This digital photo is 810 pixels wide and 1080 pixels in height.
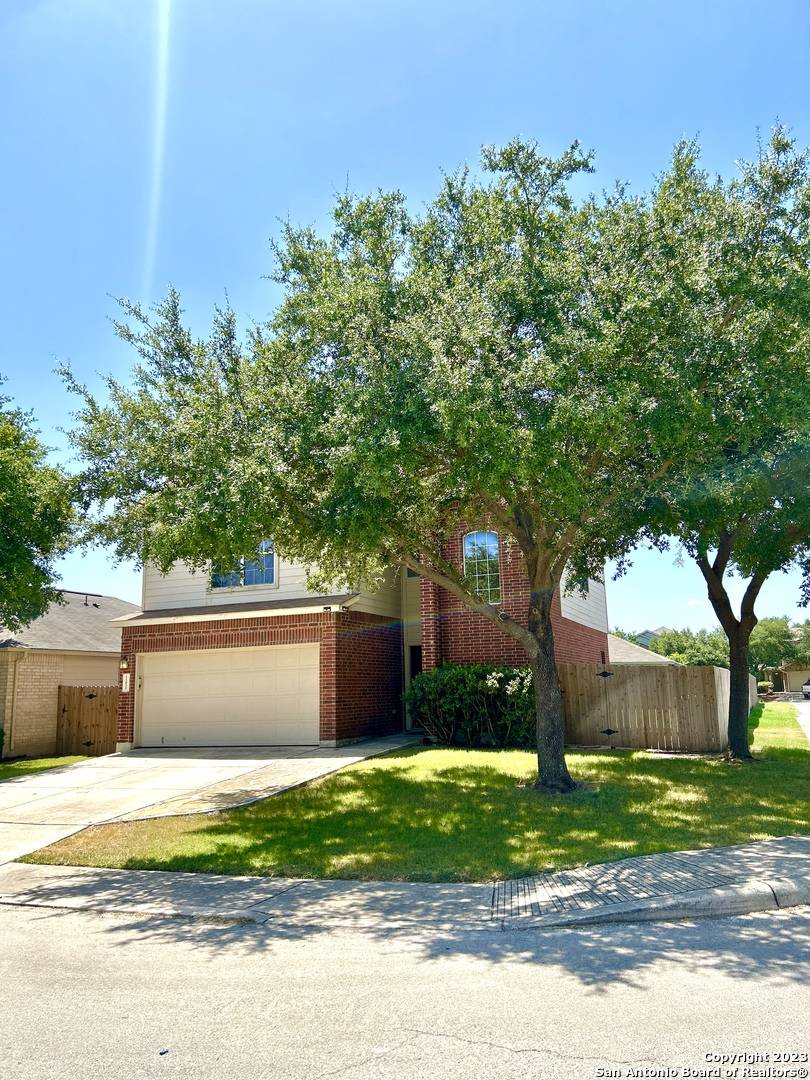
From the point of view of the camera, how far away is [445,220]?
10805mm

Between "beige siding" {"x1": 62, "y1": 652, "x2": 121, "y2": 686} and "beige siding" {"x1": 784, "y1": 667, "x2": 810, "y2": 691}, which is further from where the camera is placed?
"beige siding" {"x1": 784, "y1": 667, "x2": 810, "y2": 691}

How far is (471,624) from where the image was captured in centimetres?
1753

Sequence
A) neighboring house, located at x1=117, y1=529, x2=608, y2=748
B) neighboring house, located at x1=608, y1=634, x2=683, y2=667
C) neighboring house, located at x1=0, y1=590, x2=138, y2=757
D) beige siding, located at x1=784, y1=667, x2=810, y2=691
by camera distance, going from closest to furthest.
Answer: neighboring house, located at x1=117, y1=529, x2=608, y2=748
neighboring house, located at x1=0, y1=590, x2=138, y2=757
neighboring house, located at x1=608, y1=634, x2=683, y2=667
beige siding, located at x1=784, y1=667, x2=810, y2=691

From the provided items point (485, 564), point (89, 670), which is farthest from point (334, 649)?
point (89, 670)

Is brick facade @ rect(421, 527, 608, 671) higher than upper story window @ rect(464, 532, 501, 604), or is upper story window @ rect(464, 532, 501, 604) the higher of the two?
upper story window @ rect(464, 532, 501, 604)

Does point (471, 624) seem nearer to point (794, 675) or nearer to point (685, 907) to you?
point (685, 907)

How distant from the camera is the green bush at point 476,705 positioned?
15.8 metres

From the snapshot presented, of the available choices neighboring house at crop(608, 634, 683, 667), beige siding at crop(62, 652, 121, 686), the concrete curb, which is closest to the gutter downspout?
beige siding at crop(62, 652, 121, 686)

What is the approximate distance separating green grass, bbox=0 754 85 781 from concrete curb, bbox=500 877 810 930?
13.2 m

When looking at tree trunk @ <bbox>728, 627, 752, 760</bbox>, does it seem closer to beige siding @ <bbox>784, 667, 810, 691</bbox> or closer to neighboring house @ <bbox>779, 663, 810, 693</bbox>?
neighboring house @ <bbox>779, 663, 810, 693</bbox>

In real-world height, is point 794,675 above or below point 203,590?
below

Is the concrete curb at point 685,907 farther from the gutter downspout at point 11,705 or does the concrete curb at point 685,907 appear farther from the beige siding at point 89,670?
the beige siding at point 89,670

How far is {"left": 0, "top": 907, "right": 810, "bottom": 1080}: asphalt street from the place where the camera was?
3881 mm

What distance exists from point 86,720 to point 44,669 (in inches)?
73.9
